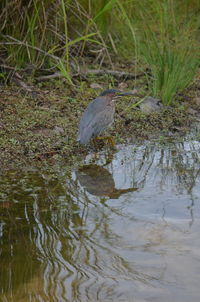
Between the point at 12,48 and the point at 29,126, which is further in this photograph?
the point at 12,48

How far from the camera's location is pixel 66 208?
3.75m

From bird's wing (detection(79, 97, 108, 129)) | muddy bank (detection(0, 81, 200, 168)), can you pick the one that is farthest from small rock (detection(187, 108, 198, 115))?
bird's wing (detection(79, 97, 108, 129))

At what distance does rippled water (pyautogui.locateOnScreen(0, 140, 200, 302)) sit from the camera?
2.80 m

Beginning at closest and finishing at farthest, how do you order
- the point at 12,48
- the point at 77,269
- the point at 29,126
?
1. the point at 77,269
2. the point at 29,126
3. the point at 12,48

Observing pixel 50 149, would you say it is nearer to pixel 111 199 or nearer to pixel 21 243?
pixel 111 199

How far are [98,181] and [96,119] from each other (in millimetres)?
993

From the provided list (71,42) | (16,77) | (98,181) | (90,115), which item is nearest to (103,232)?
(98,181)

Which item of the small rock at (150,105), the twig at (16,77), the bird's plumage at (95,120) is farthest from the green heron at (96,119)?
the twig at (16,77)

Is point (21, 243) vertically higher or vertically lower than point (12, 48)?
lower

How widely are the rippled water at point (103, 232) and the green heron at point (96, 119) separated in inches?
12.4

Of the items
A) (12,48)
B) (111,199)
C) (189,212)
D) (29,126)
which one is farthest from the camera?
(12,48)

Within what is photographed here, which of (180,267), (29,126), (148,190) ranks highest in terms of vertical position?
(29,126)

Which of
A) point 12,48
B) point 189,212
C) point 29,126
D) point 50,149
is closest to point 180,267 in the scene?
point 189,212

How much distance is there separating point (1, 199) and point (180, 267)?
1.39m
